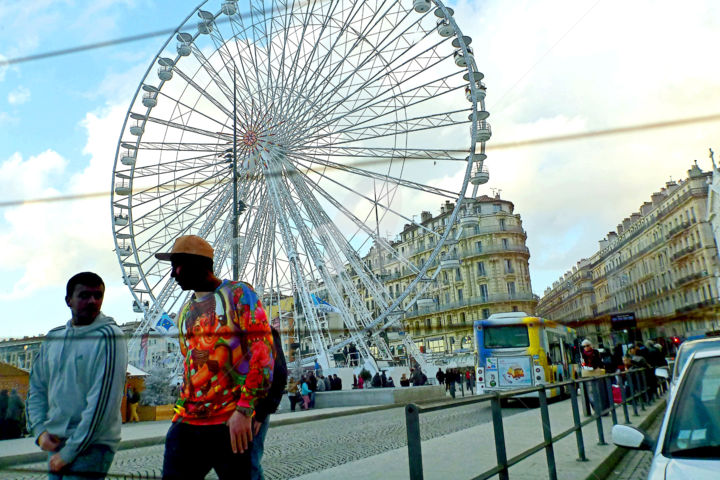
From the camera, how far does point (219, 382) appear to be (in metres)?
2.74

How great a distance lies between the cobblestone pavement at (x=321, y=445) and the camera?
2646mm

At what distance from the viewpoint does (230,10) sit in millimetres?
23016

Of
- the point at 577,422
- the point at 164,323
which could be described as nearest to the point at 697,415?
the point at 577,422

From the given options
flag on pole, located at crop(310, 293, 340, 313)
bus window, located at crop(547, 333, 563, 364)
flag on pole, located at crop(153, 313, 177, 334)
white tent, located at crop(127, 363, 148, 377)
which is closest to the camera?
bus window, located at crop(547, 333, 563, 364)

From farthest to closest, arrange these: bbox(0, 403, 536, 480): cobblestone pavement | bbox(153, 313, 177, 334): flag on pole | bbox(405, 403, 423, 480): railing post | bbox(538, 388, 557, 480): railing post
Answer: bbox(153, 313, 177, 334): flag on pole, bbox(538, 388, 557, 480): railing post, bbox(405, 403, 423, 480): railing post, bbox(0, 403, 536, 480): cobblestone pavement

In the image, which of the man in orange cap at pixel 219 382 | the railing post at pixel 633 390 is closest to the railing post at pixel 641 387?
the railing post at pixel 633 390

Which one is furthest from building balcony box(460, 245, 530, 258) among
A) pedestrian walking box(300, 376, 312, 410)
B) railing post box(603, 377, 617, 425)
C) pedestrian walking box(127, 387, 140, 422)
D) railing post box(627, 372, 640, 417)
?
pedestrian walking box(127, 387, 140, 422)

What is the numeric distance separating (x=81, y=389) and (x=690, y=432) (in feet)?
10.3

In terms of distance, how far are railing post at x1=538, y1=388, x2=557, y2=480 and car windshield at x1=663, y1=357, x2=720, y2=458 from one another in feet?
6.15

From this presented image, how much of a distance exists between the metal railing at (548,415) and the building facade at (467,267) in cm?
550

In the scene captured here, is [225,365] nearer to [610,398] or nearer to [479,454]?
[479,454]

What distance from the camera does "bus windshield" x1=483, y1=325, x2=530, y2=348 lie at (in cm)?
1814

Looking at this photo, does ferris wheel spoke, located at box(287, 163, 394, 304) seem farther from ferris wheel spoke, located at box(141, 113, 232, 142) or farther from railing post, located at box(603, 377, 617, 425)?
railing post, located at box(603, 377, 617, 425)

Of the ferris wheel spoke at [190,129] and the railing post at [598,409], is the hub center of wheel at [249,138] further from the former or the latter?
the railing post at [598,409]
